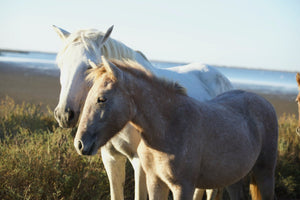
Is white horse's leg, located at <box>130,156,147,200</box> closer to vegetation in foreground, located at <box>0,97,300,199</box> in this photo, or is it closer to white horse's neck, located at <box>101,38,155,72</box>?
vegetation in foreground, located at <box>0,97,300,199</box>

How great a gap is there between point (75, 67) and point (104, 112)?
35.7 inches

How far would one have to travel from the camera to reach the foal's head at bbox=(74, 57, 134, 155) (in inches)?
71.8

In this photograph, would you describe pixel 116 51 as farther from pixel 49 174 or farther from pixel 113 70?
pixel 49 174

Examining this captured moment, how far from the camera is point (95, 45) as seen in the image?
284 centimetres

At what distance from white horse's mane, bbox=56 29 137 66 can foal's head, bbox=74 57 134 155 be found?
0.93 meters

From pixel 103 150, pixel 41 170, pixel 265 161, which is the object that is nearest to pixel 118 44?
pixel 103 150

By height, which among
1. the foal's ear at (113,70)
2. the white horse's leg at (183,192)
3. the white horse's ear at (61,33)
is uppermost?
the foal's ear at (113,70)

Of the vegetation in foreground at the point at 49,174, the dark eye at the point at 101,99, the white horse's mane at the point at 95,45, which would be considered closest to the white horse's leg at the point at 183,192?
the dark eye at the point at 101,99

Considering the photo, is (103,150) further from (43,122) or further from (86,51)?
(43,122)

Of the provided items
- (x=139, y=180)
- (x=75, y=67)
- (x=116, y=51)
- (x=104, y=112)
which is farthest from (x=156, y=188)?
(x=116, y=51)

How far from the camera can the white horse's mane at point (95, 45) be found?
2.78 meters

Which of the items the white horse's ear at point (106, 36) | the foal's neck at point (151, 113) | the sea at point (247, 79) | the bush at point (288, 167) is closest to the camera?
the foal's neck at point (151, 113)

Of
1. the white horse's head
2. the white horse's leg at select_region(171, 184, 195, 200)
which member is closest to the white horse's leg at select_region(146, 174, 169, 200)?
the white horse's leg at select_region(171, 184, 195, 200)

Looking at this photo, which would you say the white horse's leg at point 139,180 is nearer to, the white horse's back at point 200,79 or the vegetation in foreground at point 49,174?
the vegetation in foreground at point 49,174
